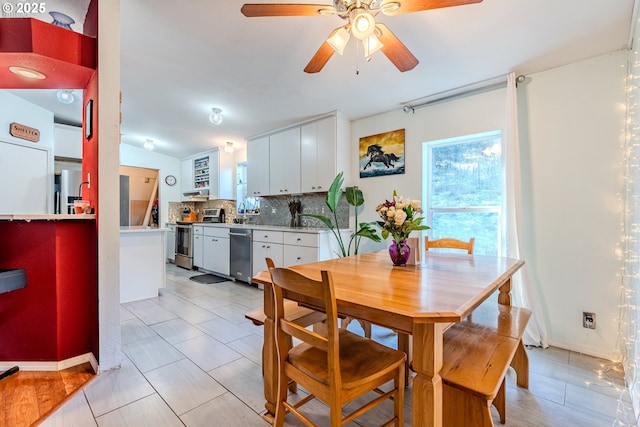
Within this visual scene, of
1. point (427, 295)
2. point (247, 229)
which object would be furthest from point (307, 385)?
point (247, 229)

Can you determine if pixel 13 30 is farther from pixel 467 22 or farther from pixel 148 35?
pixel 467 22

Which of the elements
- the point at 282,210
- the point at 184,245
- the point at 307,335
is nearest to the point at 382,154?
the point at 282,210

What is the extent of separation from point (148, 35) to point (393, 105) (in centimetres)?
249

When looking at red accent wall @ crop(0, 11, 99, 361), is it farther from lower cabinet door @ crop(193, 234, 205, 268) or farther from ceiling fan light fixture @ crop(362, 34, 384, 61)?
lower cabinet door @ crop(193, 234, 205, 268)

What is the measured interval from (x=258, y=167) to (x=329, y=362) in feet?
13.2

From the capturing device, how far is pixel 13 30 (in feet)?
5.98

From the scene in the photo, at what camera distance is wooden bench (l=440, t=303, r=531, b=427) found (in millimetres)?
1093

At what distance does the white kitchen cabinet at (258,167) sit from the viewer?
4.55 meters

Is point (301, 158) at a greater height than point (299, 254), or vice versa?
point (301, 158)

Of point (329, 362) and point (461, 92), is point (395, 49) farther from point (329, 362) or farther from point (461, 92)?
point (329, 362)

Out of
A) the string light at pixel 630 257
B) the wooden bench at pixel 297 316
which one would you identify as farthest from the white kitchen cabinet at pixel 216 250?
the string light at pixel 630 257

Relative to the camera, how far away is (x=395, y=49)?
1651 mm

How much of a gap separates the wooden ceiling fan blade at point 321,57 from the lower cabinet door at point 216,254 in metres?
3.44

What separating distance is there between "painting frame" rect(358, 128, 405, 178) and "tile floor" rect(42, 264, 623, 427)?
73.7 inches
